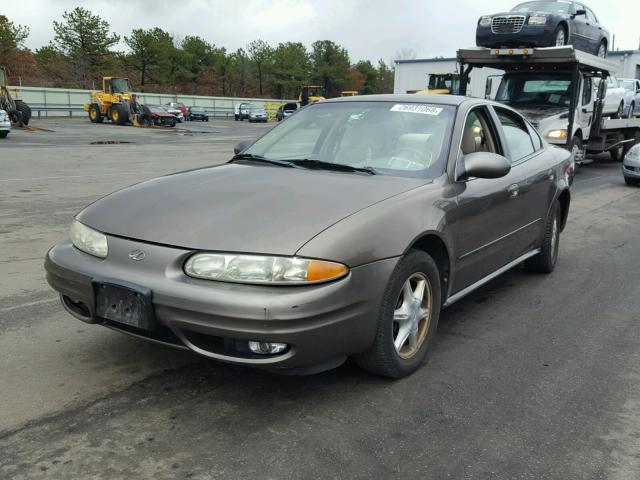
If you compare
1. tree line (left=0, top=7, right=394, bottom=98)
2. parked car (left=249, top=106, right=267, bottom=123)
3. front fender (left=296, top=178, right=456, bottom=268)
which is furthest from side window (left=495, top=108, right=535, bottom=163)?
tree line (left=0, top=7, right=394, bottom=98)

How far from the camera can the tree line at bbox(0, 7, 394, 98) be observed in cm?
6306

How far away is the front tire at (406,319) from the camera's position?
3.02m

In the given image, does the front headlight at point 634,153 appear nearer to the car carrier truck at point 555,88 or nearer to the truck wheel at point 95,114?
the car carrier truck at point 555,88

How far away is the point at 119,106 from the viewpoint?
113 feet

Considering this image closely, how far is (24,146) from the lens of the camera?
1903cm

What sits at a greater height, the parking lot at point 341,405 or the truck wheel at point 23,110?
the truck wheel at point 23,110

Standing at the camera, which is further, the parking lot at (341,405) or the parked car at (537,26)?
the parked car at (537,26)

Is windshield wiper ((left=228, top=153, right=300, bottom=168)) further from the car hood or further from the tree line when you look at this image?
the tree line

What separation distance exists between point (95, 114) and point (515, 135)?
35945 mm

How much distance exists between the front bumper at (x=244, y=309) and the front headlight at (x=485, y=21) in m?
12.0

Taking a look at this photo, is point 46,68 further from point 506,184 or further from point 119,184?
point 506,184

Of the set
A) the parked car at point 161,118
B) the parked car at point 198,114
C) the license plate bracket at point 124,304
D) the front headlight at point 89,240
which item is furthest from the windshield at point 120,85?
the license plate bracket at point 124,304

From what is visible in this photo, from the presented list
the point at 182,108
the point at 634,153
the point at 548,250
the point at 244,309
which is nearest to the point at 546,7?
the point at 634,153

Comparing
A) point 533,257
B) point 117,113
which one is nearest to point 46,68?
point 117,113
